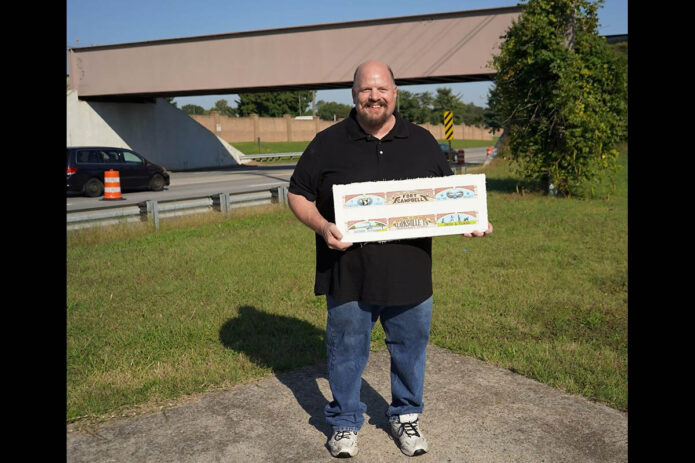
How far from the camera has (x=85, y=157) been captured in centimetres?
1923

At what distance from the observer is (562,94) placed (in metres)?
14.8

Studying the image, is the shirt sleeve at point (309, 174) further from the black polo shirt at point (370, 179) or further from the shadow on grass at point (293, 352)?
the shadow on grass at point (293, 352)

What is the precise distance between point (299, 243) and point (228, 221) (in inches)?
120

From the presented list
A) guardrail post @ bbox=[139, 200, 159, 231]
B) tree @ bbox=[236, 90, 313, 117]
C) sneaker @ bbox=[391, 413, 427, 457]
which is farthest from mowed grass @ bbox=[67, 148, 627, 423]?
tree @ bbox=[236, 90, 313, 117]

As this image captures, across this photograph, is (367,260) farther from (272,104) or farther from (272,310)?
(272,104)

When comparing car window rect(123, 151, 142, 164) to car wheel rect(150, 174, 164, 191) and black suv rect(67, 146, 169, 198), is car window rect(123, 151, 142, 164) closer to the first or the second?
black suv rect(67, 146, 169, 198)

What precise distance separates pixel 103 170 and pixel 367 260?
58.0ft

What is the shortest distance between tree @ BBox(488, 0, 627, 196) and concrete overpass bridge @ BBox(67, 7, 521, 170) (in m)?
7.20

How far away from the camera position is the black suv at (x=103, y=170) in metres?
18.6

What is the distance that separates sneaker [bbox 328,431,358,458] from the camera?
3.49m

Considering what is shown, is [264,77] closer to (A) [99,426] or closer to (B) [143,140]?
(B) [143,140]
